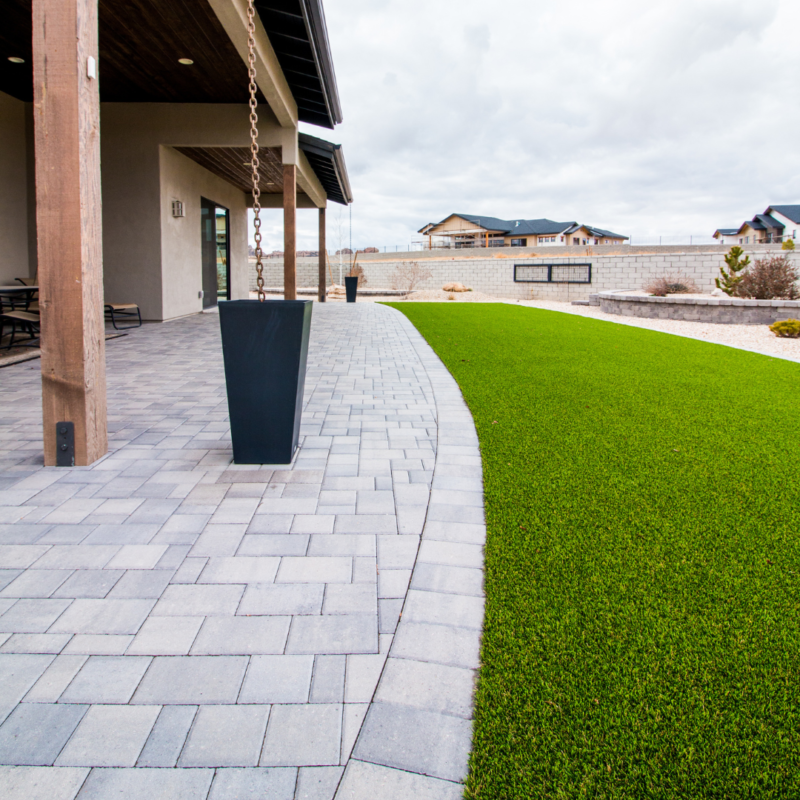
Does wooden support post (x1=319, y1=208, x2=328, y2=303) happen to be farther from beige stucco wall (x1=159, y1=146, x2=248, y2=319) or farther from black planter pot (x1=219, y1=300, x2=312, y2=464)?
black planter pot (x1=219, y1=300, x2=312, y2=464)

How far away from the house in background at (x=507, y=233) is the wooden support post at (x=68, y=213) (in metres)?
59.8

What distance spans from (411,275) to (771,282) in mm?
20172

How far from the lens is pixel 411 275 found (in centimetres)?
3164

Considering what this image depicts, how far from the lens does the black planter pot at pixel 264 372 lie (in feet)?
10.2

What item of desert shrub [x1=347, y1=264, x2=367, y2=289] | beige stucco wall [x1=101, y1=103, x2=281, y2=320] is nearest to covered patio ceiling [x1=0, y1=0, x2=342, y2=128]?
beige stucco wall [x1=101, y1=103, x2=281, y2=320]

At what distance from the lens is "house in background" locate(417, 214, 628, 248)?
204 feet

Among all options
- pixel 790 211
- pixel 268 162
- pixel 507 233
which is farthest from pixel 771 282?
pixel 507 233

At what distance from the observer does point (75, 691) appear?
1584 millimetres

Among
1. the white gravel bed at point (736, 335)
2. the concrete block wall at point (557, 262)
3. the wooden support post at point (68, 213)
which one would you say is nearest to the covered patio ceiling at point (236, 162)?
the wooden support post at point (68, 213)

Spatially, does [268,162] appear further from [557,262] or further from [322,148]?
[557,262]

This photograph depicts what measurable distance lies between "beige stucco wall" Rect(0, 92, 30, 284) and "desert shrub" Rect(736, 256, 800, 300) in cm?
1489

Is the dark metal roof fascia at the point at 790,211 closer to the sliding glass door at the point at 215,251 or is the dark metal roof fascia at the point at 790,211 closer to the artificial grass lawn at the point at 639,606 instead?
the sliding glass door at the point at 215,251

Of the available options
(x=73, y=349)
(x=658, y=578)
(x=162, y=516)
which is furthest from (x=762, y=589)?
(x=73, y=349)

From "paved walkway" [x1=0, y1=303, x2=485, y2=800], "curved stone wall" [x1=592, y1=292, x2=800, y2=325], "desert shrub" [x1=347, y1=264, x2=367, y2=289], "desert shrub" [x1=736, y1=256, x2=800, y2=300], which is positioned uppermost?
"desert shrub" [x1=347, y1=264, x2=367, y2=289]
